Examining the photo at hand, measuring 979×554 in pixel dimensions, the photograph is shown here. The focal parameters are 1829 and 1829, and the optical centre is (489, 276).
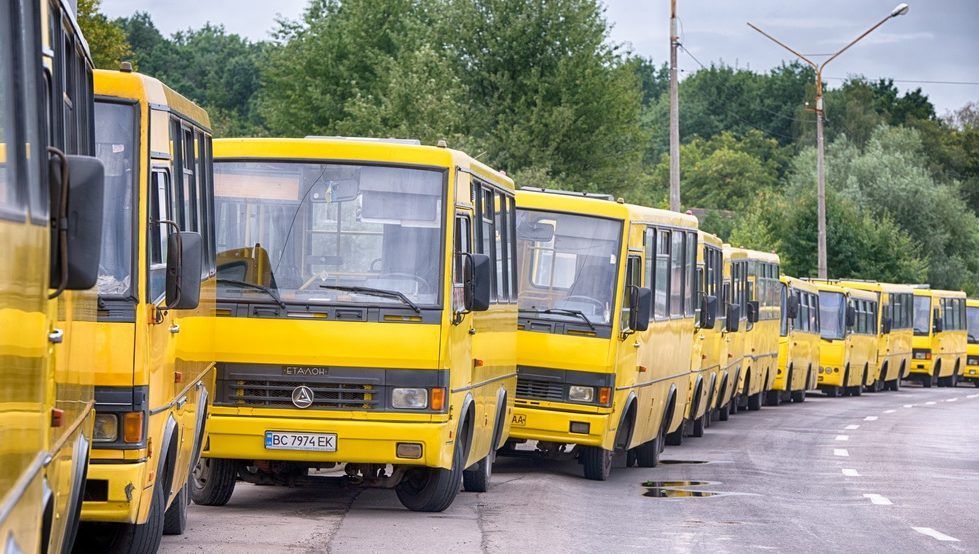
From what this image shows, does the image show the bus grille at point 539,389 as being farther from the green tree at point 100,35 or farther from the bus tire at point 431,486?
the green tree at point 100,35

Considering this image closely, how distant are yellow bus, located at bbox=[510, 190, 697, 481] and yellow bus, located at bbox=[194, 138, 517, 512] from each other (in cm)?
370

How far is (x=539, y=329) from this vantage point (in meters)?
18.2

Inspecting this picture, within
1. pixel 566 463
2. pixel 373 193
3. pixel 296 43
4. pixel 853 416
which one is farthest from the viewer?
pixel 296 43

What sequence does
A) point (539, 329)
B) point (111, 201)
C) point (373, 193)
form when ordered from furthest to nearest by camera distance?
1. point (539, 329)
2. point (373, 193)
3. point (111, 201)

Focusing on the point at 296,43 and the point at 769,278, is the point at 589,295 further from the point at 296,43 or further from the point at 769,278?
the point at 296,43

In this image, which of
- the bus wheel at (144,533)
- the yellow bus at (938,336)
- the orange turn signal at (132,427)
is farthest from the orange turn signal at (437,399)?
the yellow bus at (938,336)

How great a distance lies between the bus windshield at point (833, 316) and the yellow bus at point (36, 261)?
138 ft

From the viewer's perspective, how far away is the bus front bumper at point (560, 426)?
17.7m

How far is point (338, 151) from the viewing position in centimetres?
1378

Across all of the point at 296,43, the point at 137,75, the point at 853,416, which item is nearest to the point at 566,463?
the point at 137,75

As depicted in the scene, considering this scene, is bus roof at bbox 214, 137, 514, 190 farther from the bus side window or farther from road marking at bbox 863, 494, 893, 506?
road marking at bbox 863, 494, 893, 506

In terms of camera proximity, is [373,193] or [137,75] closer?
[137,75]

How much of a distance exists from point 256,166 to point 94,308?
19.8 ft

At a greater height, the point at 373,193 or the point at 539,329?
the point at 373,193
